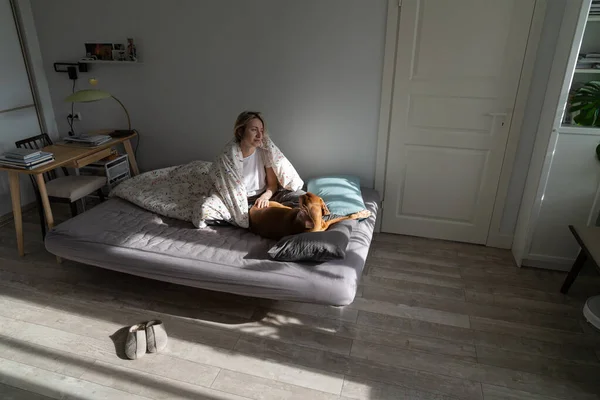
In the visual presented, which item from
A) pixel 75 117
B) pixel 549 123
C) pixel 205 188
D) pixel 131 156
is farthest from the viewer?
pixel 75 117

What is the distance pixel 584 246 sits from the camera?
2.32 m

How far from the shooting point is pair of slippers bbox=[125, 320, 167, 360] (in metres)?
2.09

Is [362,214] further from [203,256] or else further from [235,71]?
[235,71]

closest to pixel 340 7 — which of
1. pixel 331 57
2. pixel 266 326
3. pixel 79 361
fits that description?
pixel 331 57

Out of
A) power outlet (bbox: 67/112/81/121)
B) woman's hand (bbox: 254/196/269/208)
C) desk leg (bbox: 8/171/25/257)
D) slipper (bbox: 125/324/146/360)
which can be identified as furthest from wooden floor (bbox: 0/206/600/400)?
power outlet (bbox: 67/112/81/121)

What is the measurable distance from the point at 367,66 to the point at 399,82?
10.3 inches

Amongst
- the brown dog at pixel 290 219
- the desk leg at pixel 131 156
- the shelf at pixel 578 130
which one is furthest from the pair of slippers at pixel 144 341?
the shelf at pixel 578 130

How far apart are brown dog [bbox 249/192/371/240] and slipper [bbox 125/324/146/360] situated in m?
0.90

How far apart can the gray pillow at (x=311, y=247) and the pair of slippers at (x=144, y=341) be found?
2.38ft

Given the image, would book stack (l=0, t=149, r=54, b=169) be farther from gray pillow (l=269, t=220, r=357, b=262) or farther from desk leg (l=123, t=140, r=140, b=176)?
gray pillow (l=269, t=220, r=357, b=262)

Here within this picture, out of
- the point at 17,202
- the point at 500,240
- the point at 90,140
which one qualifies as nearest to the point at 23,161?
the point at 17,202

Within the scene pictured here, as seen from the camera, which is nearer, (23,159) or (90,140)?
(23,159)

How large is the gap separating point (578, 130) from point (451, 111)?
30.3 inches

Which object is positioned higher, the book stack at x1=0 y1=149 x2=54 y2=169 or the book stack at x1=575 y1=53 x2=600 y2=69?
the book stack at x1=575 y1=53 x2=600 y2=69
